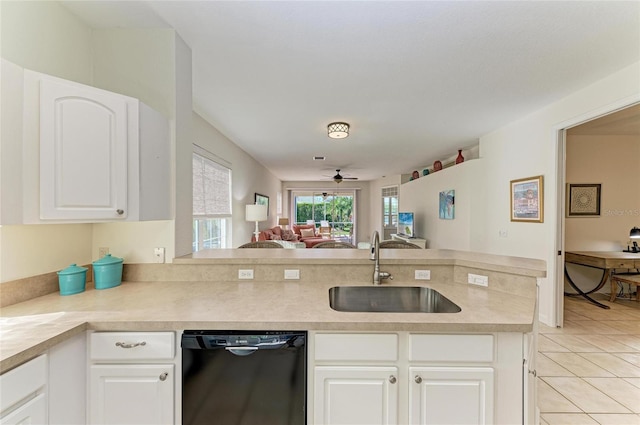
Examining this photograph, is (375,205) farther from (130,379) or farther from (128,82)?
(130,379)

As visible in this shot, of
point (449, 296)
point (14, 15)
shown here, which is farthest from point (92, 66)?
point (449, 296)

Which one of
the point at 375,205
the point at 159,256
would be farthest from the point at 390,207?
the point at 159,256

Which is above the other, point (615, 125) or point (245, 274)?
point (615, 125)

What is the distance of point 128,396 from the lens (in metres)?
1.22

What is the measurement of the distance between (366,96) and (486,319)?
7.79ft

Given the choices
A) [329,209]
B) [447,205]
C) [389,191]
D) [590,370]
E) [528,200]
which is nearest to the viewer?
[590,370]

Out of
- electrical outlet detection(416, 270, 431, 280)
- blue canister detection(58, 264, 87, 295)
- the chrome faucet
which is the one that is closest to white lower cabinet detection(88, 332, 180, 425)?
blue canister detection(58, 264, 87, 295)

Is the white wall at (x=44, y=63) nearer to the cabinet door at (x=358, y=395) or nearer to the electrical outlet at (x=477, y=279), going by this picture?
the cabinet door at (x=358, y=395)

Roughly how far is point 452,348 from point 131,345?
1443mm

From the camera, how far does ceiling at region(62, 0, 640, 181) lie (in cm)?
167

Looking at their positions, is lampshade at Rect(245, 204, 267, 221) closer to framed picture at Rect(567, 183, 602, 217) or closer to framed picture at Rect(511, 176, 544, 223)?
framed picture at Rect(511, 176, 544, 223)

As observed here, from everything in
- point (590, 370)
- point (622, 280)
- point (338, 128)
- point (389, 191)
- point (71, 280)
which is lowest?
point (590, 370)

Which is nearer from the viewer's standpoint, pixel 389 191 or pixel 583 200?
pixel 583 200

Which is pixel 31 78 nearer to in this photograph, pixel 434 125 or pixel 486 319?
pixel 486 319
